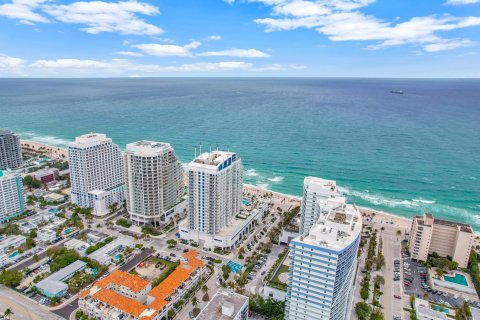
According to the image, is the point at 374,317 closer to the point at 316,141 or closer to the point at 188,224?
the point at 188,224

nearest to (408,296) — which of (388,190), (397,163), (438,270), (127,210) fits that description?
(438,270)

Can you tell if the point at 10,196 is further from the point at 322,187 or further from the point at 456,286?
the point at 456,286

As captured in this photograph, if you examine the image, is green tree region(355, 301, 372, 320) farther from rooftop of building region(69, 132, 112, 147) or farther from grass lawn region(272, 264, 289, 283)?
rooftop of building region(69, 132, 112, 147)

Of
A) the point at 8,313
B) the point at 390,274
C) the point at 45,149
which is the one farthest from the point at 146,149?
Result: the point at 45,149

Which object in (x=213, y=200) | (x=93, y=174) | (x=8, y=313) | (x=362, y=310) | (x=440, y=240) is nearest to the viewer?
(x=8, y=313)

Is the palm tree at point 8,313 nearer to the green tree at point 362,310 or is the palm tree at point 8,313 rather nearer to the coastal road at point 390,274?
the green tree at point 362,310
